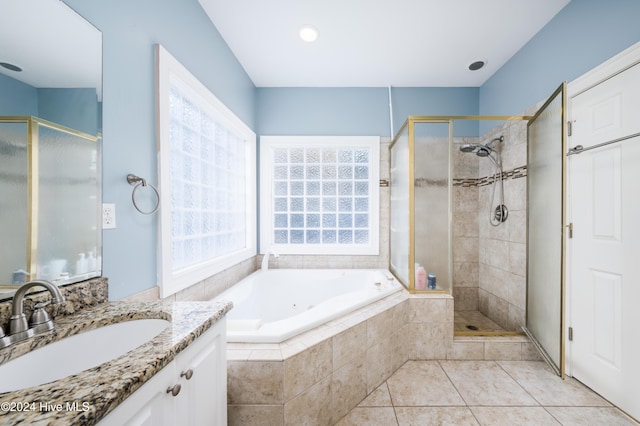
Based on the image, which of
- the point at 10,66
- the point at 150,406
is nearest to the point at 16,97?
the point at 10,66

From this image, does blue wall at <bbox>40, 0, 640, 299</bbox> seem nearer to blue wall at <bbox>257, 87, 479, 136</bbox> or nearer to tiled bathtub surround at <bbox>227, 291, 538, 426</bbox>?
blue wall at <bbox>257, 87, 479, 136</bbox>

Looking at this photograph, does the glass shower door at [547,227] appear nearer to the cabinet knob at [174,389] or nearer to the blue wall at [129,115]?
the cabinet knob at [174,389]

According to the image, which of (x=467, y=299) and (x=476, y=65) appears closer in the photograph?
(x=476, y=65)

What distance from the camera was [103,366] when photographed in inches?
23.2

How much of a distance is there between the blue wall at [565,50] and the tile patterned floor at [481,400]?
2.13 m

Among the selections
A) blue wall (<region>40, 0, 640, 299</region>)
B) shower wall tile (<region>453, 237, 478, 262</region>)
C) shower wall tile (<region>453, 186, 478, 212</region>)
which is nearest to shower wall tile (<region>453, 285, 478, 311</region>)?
shower wall tile (<region>453, 237, 478, 262</region>)

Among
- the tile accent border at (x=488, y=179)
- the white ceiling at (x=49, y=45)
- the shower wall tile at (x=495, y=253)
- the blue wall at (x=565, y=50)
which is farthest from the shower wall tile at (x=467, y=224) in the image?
the white ceiling at (x=49, y=45)

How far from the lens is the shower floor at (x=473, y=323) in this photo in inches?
92.8

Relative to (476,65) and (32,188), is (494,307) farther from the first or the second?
(32,188)

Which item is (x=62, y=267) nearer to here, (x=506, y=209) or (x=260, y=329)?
(x=260, y=329)

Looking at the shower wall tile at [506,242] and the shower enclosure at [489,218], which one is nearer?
the shower enclosure at [489,218]

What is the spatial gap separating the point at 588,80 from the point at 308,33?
6.42ft

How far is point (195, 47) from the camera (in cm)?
170

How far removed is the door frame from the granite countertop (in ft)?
7.41
